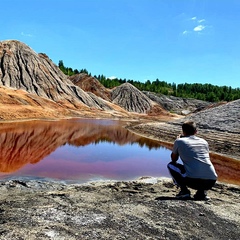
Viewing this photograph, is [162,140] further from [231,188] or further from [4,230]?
[4,230]

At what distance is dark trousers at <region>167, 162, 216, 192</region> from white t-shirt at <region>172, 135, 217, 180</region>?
0.40 feet

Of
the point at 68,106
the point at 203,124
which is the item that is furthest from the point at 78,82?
the point at 203,124

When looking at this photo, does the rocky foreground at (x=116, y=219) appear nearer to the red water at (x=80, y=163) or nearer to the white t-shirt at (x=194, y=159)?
the white t-shirt at (x=194, y=159)

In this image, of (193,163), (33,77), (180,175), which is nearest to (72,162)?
(180,175)

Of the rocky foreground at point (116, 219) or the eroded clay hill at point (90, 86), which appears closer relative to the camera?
the rocky foreground at point (116, 219)

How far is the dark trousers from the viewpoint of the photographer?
809 centimetres

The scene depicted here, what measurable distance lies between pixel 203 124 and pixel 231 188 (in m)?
27.4

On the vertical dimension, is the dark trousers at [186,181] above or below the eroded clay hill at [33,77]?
below

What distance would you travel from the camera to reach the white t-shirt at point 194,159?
798 centimetres

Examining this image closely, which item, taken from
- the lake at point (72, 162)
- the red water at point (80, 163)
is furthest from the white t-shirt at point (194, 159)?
the red water at point (80, 163)

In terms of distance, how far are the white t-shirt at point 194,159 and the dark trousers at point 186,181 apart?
12 centimetres

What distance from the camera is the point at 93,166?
1947cm

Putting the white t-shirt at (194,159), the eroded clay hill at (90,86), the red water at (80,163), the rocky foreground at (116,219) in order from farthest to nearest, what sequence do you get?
the eroded clay hill at (90,86) → the red water at (80,163) → the white t-shirt at (194,159) → the rocky foreground at (116,219)

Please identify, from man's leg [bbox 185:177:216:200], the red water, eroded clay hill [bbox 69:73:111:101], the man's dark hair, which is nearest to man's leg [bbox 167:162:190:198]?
man's leg [bbox 185:177:216:200]
